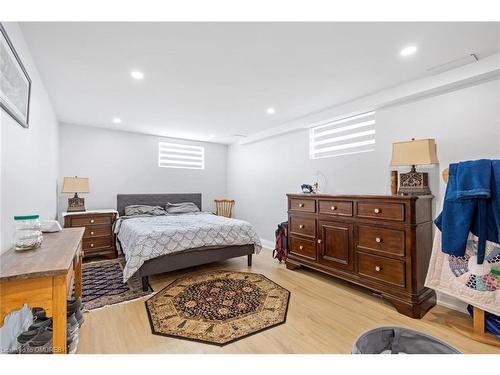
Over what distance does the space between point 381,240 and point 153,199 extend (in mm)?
4216

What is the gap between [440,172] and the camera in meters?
2.51

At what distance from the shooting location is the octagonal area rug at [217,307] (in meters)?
1.98

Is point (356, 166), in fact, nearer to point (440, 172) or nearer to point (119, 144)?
point (440, 172)

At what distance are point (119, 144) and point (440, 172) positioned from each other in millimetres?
5133

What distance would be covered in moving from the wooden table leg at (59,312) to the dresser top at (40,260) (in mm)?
65

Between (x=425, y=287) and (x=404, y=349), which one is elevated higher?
(x=404, y=349)

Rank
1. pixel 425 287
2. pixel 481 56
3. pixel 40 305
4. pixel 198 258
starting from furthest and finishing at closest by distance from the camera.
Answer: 1. pixel 198 258
2. pixel 425 287
3. pixel 481 56
4. pixel 40 305

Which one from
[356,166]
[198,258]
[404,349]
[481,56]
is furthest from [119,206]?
[481,56]

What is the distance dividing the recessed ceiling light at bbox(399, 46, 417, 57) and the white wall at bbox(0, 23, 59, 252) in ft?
9.28

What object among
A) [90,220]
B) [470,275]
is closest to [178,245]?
[90,220]

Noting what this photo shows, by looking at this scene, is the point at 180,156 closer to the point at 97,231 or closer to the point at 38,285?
the point at 97,231

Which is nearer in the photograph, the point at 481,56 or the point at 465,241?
the point at 465,241

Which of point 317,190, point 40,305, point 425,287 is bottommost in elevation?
point 425,287

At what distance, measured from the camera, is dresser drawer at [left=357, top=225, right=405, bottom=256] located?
92.0 inches
